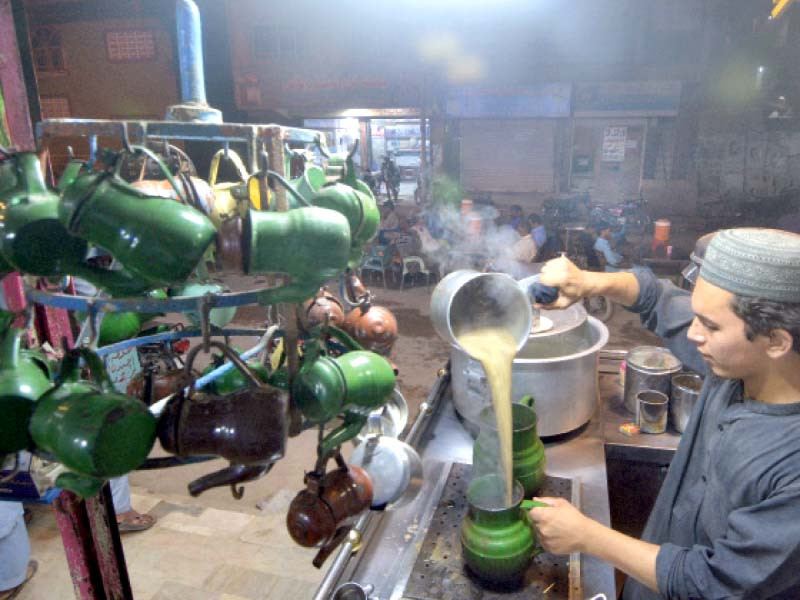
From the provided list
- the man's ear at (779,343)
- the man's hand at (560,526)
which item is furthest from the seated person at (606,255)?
the man's ear at (779,343)

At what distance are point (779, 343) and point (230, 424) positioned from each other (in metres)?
1.37

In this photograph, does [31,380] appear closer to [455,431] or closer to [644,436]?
[455,431]

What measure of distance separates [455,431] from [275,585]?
58.5 inches

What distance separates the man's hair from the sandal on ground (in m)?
3.87

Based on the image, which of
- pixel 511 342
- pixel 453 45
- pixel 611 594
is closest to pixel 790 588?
pixel 611 594

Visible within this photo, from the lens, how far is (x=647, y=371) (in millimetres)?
2973

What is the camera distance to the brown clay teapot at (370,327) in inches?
63.6

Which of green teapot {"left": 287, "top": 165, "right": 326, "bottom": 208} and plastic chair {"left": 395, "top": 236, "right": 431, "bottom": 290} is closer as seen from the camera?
green teapot {"left": 287, "top": 165, "right": 326, "bottom": 208}

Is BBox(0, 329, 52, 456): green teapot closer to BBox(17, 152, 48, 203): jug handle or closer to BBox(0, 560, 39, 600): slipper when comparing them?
BBox(17, 152, 48, 203): jug handle

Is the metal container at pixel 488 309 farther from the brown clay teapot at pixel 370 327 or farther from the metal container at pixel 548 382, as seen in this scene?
the metal container at pixel 548 382

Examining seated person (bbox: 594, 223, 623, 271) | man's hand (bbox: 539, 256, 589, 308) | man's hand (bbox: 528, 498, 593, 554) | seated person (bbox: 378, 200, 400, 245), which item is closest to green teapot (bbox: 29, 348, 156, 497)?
man's hand (bbox: 528, 498, 593, 554)

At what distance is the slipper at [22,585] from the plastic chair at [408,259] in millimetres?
6677

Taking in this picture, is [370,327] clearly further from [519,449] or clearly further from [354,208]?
[519,449]

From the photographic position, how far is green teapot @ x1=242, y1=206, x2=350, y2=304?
820mm
